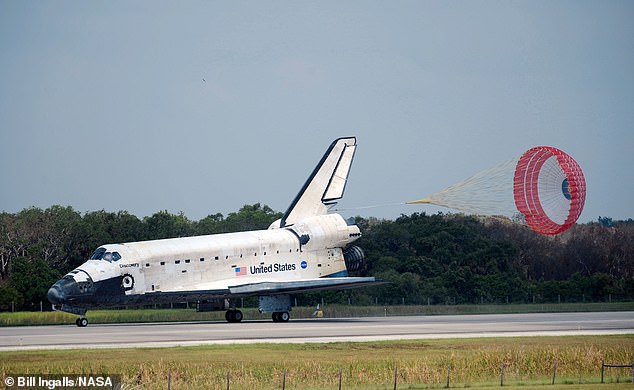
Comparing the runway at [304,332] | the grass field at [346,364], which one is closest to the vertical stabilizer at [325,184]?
the runway at [304,332]

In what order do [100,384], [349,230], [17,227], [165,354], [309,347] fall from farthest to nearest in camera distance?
[17,227], [349,230], [309,347], [165,354], [100,384]

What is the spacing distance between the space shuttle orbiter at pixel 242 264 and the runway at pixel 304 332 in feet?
5.89

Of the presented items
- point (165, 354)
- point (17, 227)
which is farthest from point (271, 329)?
point (17, 227)

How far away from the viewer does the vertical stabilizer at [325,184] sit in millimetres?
56500

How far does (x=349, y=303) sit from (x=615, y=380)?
3947cm

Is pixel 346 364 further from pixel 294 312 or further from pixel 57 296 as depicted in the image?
pixel 294 312

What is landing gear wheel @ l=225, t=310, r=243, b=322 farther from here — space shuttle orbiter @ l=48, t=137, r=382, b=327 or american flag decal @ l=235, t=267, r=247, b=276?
american flag decal @ l=235, t=267, r=247, b=276

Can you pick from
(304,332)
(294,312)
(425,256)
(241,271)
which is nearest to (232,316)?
(241,271)

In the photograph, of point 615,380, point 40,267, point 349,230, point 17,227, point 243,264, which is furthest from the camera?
point 17,227

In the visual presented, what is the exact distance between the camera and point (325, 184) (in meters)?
57.5

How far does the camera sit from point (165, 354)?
1271 inches

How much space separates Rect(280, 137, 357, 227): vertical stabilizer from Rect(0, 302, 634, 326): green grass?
21.4 ft

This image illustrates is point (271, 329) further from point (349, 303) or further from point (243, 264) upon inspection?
point (349, 303)

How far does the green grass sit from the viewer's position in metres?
55.5
